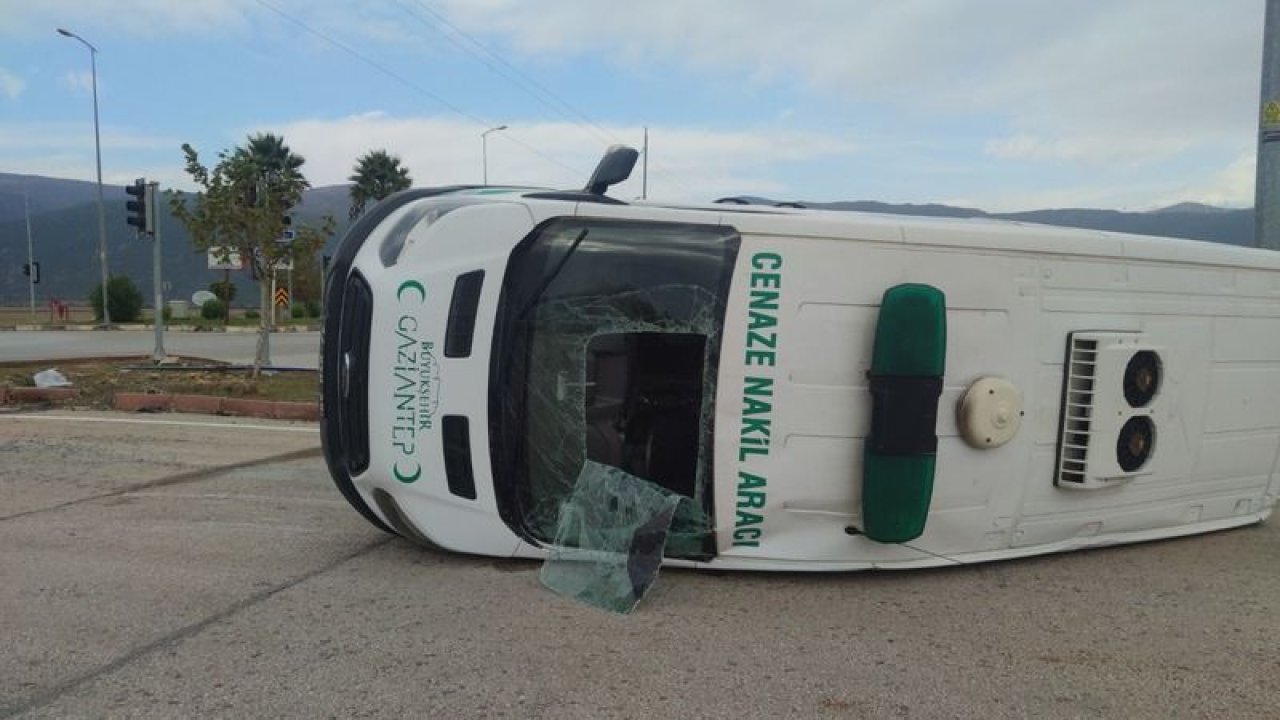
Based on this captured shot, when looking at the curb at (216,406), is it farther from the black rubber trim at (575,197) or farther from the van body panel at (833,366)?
the black rubber trim at (575,197)

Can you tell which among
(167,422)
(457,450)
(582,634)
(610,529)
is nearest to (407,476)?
(457,450)

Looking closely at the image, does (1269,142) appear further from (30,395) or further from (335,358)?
(30,395)

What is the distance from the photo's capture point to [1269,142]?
7.31m

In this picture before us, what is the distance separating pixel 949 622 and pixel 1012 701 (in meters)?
0.69

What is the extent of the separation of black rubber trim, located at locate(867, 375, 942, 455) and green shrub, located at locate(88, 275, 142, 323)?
43.7 m

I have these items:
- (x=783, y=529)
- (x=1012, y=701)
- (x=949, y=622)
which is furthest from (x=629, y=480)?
(x=1012, y=701)

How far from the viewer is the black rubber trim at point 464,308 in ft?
13.0

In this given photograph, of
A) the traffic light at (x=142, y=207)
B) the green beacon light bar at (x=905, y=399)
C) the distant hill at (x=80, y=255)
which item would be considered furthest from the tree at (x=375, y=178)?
the distant hill at (x=80, y=255)

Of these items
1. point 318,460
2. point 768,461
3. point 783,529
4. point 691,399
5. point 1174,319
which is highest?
point 1174,319

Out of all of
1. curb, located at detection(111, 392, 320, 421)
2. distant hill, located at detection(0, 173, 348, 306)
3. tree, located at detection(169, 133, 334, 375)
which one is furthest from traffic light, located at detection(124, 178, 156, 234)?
distant hill, located at detection(0, 173, 348, 306)

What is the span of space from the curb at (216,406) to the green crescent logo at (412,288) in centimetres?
668

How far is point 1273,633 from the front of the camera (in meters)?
3.70

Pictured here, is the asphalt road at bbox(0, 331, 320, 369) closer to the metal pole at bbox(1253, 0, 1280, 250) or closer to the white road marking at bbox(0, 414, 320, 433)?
the white road marking at bbox(0, 414, 320, 433)

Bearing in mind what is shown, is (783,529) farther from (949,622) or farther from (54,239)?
(54,239)
